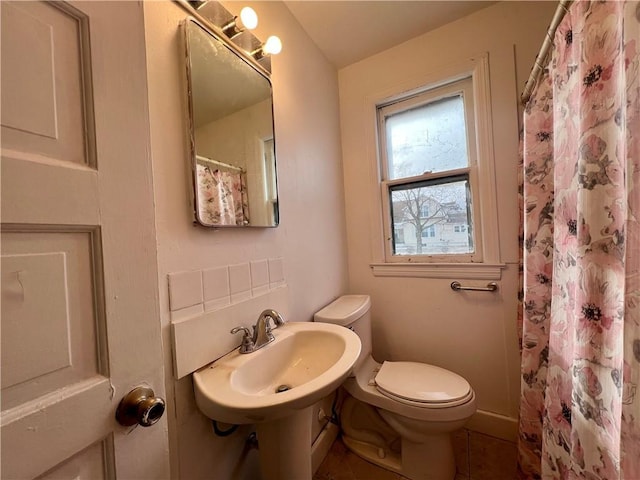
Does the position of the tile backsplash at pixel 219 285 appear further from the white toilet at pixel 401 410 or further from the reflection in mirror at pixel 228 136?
the white toilet at pixel 401 410

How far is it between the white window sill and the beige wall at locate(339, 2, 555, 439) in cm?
3

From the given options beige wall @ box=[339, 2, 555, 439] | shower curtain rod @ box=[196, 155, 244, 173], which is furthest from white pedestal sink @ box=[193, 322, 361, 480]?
beige wall @ box=[339, 2, 555, 439]

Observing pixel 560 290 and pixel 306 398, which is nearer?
pixel 306 398

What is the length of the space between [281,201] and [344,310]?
659 millimetres

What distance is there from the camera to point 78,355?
0.40m

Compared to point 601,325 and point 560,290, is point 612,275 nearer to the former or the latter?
point 601,325

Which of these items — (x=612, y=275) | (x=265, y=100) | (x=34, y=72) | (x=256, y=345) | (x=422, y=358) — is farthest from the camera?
(x=422, y=358)

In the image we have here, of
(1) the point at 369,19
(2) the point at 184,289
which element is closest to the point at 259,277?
(2) the point at 184,289

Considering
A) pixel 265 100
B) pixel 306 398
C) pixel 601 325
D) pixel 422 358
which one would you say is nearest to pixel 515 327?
pixel 422 358

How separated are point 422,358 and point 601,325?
1210 millimetres

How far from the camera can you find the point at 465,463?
131 centimetres

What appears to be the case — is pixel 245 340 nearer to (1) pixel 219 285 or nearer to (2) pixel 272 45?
(1) pixel 219 285

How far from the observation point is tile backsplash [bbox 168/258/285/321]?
0.78 m

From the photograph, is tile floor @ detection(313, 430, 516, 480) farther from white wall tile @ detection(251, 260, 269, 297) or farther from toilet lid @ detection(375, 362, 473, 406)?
white wall tile @ detection(251, 260, 269, 297)
